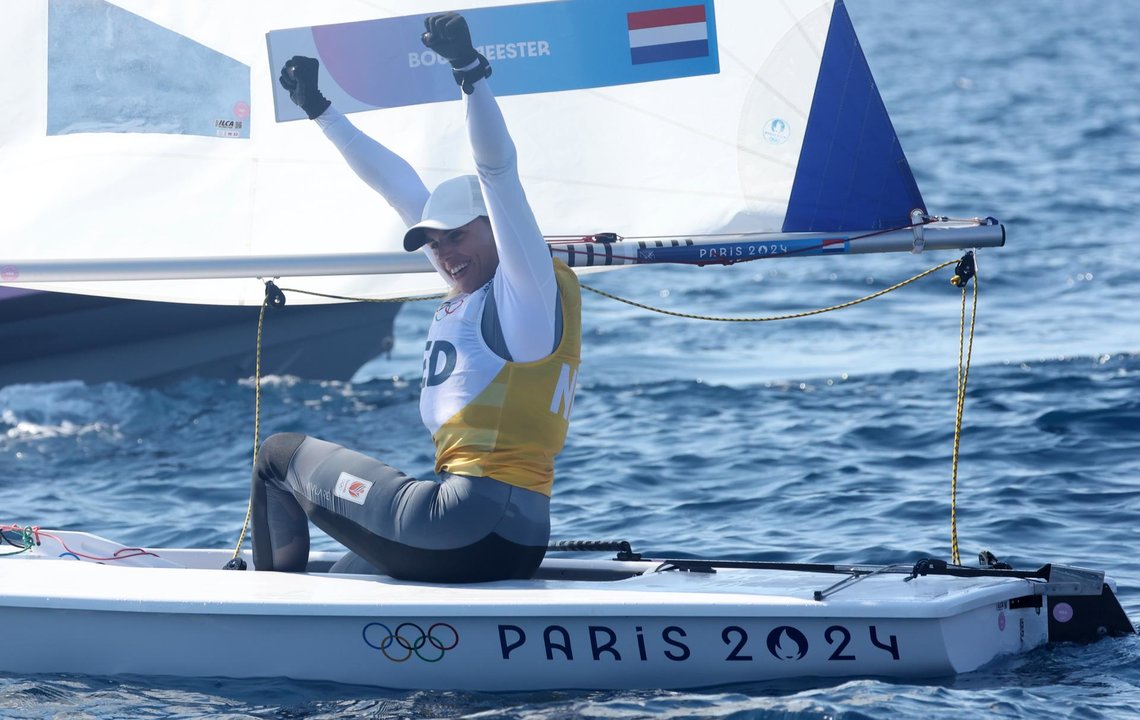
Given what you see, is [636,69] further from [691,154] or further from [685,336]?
[685,336]

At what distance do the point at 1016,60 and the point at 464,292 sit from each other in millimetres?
23423

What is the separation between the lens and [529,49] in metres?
4.21

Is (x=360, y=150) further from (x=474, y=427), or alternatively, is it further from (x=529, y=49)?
(x=474, y=427)

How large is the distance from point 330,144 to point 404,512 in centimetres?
123

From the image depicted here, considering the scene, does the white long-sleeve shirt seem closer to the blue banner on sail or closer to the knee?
the knee

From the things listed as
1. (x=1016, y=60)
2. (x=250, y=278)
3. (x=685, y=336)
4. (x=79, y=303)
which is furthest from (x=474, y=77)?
(x=1016, y=60)

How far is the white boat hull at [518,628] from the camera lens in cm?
345

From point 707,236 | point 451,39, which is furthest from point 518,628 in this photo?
point 451,39

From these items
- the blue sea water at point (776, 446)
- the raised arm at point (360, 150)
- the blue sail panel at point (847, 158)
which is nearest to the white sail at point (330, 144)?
the blue sail panel at point (847, 158)

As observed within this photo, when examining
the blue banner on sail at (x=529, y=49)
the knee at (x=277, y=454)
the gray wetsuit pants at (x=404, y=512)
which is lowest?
the gray wetsuit pants at (x=404, y=512)

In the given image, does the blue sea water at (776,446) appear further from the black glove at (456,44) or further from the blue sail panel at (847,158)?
the black glove at (456,44)

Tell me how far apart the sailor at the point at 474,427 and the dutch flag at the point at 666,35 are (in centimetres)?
87

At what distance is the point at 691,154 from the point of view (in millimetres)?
4238

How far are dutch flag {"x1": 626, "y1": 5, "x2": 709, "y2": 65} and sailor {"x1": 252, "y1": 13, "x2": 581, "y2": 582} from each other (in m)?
0.87
